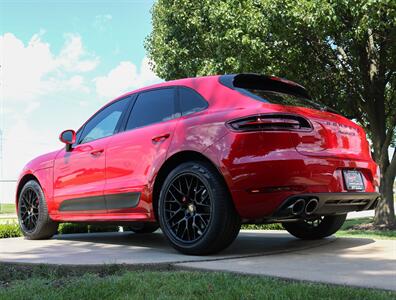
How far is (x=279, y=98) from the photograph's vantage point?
4.73 meters

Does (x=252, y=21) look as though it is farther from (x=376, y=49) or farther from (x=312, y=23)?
(x=376, y=49)

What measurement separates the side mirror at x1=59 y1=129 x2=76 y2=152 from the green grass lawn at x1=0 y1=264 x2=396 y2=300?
289cm

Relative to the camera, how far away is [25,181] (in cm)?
713

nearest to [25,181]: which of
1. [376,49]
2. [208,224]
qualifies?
[208,224]

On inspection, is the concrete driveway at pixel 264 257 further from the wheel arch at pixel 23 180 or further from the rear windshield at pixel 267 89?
the rear windshield at pixel 267 89

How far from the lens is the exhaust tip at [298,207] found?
412cm

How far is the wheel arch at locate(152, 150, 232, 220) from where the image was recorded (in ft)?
14.9

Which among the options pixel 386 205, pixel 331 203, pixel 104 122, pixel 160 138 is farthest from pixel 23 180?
pixel 386 205

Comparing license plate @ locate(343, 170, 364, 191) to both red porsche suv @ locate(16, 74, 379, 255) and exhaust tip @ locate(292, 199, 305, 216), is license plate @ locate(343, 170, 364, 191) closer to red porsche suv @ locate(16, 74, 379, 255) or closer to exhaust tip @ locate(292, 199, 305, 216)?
red porsche suv @ locate(16, 74, 379, 255)

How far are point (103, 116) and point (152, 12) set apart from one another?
1315 cm

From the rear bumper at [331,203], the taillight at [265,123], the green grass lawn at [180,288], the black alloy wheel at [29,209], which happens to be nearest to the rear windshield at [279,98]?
the taillight at [265,123]

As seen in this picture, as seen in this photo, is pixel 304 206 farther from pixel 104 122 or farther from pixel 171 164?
pixel 104 122

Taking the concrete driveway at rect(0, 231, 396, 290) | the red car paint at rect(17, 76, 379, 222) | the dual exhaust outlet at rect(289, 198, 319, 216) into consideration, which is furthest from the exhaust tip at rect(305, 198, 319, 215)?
the concrete driveway at rect(0, 231, 396, 290)

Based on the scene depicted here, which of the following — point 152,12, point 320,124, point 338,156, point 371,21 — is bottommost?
point 338,156
